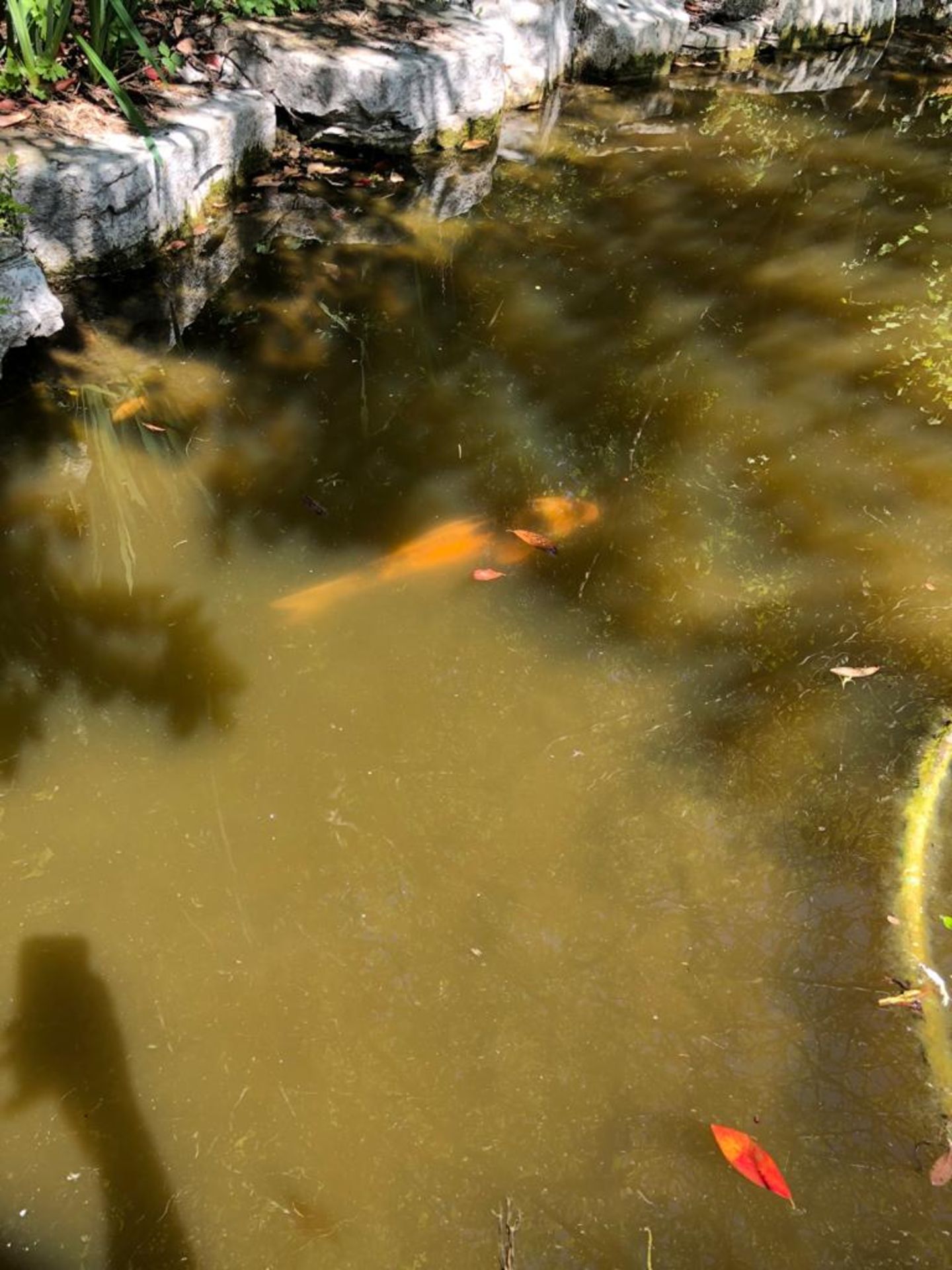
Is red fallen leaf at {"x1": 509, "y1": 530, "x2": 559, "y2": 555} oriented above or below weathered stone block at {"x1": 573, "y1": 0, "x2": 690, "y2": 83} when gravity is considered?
below

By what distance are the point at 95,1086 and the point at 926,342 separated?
14.1ft

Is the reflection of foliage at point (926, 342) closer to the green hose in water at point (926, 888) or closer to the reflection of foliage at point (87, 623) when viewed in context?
the green hose in water at point (926, 888)

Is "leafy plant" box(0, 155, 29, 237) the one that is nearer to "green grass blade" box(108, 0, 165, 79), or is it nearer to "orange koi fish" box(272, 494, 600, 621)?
"green grass blade" box(108, 0, 165, 79)

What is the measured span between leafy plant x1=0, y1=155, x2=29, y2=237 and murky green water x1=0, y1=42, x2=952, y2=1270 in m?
0.56

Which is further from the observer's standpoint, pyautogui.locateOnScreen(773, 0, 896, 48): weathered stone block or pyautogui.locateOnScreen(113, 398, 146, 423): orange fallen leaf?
pyautogui.locateOnScreen(773, 0, 896, 48): weathered stone block

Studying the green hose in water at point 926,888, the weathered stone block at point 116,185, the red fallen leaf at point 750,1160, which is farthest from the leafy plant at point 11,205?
the red fallen leaf at point 750,1160

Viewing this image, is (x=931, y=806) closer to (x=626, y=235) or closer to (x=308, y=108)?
(x=626, y=235)

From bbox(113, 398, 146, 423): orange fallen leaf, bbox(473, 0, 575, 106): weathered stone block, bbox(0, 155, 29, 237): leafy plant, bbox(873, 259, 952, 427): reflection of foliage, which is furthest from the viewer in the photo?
bbox(473, 0, 575, 106): weathered stone block

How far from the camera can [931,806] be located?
2.75 metres

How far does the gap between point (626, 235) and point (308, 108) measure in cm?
191

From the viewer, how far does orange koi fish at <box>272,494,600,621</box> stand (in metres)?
3.16

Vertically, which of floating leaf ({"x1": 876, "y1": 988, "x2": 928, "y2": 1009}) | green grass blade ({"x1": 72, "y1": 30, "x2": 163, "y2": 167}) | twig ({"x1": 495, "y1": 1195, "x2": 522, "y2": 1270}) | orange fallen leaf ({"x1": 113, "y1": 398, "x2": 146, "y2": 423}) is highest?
green grass blade ({"x1": 72, "y1": 30, "x2": 163, "y2": 167})

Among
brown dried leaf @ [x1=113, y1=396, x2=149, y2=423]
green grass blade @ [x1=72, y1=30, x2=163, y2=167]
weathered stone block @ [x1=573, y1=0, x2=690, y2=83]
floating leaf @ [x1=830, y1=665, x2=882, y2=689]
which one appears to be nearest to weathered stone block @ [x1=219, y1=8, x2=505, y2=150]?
green grass blade @ [x1=72, y1=30, x2=163, y2=167]

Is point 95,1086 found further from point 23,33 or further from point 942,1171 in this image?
point 23,33
